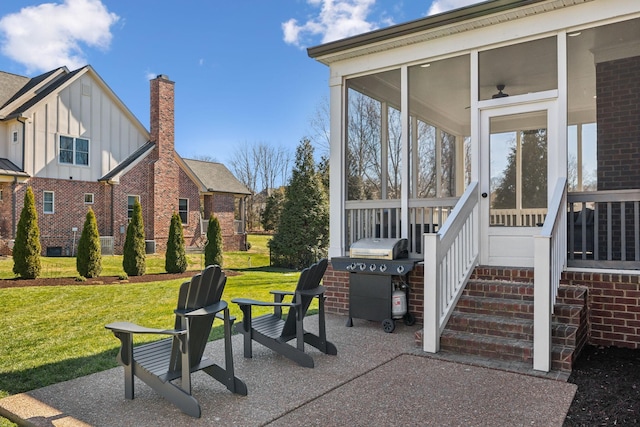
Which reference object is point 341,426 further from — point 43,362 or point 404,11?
point 404,11

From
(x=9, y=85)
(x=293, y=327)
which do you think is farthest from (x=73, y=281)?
(x=9, y=85)

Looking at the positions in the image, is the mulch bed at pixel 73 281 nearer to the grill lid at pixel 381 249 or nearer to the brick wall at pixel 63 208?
the brick wall at pixel 63 208

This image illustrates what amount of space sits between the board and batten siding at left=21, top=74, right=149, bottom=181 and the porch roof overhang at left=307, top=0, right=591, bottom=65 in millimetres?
13937

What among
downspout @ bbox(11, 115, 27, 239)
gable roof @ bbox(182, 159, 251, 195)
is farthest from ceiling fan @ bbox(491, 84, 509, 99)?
gable roof @ bbox(182, 159, 251, 195)

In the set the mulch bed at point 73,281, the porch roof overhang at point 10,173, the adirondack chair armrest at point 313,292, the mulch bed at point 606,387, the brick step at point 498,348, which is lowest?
the mulch bed at point 73,281

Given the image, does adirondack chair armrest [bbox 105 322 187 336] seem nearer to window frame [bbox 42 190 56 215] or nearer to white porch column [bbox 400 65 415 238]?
white porch column [bbox 400 65 415 238]

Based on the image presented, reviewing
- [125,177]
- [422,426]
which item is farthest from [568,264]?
[125,177]

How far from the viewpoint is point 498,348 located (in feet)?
14.5

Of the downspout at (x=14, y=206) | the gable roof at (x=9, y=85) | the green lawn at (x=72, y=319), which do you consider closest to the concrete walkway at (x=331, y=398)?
the green lawn at (x=72, y=319)

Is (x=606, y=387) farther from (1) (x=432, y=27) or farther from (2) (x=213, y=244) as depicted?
(2) (x=213, y=244)

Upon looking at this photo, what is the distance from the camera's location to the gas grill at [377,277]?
5.61 meters

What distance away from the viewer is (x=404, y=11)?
50.4ft

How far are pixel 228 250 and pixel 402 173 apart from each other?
53.5ft

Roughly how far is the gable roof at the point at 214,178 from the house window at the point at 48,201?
6017mm
